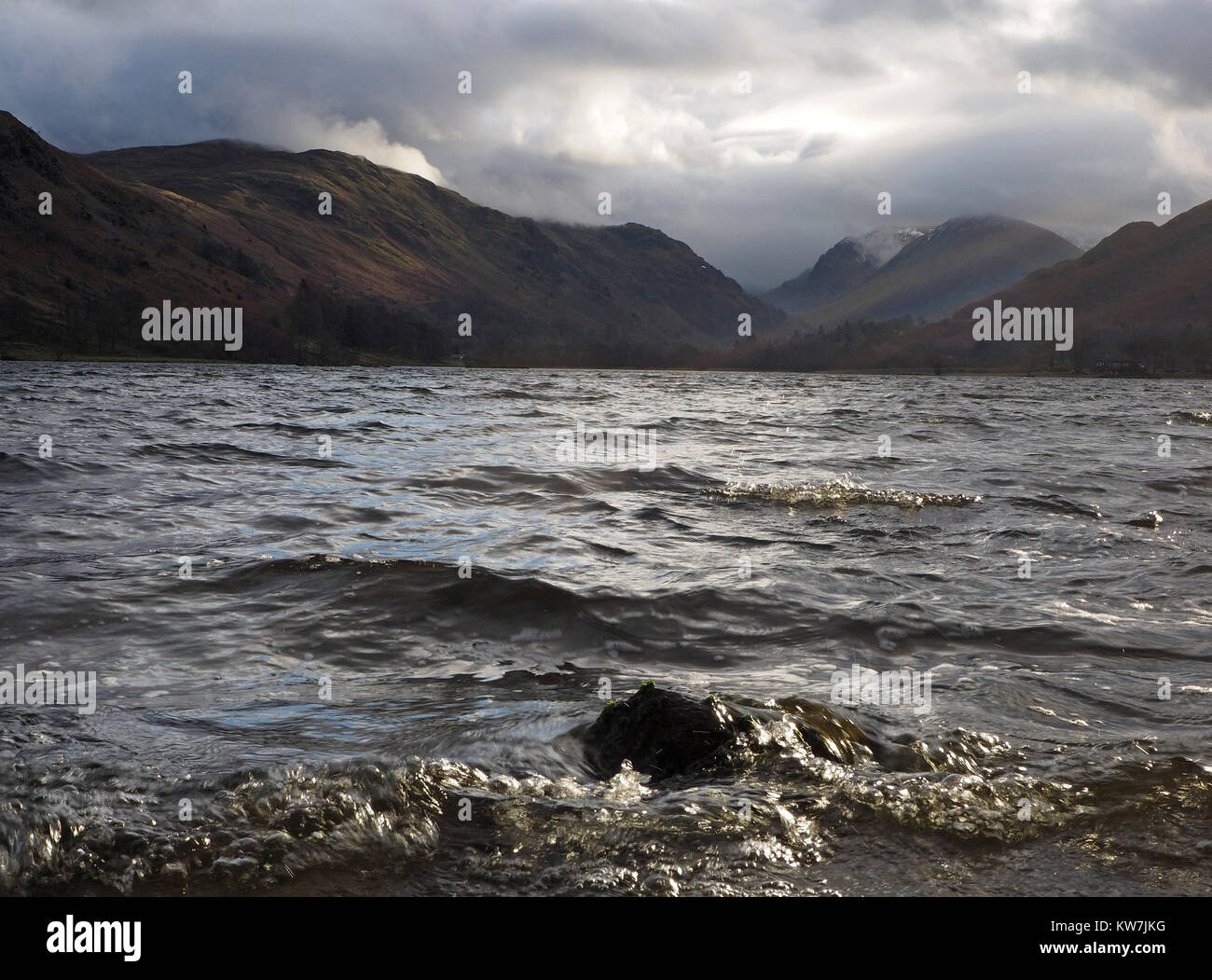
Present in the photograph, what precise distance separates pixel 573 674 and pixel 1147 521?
11834 millimetres

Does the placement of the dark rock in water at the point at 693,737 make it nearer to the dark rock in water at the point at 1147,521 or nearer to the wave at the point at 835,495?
the wave at the point at 835,495

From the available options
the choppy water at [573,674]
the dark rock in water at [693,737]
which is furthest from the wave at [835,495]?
the dark rock in water at [693,737]

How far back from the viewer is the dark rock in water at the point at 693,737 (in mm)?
5598

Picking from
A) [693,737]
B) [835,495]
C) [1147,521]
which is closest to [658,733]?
[693,737]

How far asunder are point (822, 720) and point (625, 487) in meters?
12.4

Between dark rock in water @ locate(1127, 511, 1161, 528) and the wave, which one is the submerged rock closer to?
dark rock in water @ locate(1127, 511, 1161, 528)

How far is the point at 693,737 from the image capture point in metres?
5.73

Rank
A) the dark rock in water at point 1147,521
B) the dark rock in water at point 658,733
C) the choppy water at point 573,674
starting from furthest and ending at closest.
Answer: the dark rock in water at point 1147,521
the dark rock in water at point 658,733
the choppy water at point 573,674

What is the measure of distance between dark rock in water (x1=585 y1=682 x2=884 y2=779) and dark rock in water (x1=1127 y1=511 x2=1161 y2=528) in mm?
11050

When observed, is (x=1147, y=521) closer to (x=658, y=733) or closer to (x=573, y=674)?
(x=573, y=674)

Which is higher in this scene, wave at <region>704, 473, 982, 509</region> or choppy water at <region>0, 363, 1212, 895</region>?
wave at <region>704, 473, 982, 509</region>

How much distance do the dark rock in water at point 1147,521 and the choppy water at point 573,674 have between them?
11 centimetres

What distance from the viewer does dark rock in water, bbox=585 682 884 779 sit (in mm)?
5598

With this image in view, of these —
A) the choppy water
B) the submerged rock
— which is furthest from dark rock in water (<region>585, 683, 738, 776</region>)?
the submerged rock
